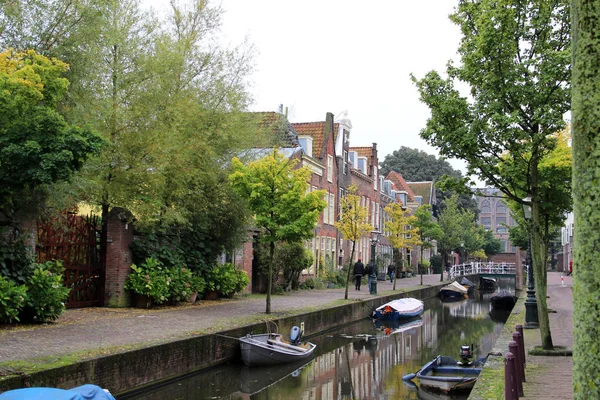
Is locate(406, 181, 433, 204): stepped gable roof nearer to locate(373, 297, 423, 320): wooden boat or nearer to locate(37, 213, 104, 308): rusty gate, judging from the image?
locate(373, 297, 423, 320): wooden boat

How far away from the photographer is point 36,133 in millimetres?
12164

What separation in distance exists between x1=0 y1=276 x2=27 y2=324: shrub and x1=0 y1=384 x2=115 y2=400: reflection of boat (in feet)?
21.2

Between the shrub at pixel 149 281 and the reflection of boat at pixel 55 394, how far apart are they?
37.6ft

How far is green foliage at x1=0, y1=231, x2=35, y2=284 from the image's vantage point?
1377 centimetres

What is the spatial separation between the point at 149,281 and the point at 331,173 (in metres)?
23.3

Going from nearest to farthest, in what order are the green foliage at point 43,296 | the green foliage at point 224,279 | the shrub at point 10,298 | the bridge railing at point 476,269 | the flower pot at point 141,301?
the shrub at point 10,298
the green foliage at point 43,296
the flower pot at point 141,301
the green foliage at point 224,279
the bridge railing at point 476,269

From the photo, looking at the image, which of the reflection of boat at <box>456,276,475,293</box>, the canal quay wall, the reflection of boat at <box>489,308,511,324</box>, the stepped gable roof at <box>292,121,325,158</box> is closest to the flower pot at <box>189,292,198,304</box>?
the canal quay wall

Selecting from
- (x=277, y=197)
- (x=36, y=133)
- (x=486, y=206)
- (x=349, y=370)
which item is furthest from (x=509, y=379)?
(x=486, y=206)

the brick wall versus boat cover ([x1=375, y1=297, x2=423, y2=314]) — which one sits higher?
the brick wall

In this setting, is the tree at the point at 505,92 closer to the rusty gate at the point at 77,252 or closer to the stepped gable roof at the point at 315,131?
the rusty gate at the point at 77,252

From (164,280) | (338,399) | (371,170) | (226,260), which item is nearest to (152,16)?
(164,280)

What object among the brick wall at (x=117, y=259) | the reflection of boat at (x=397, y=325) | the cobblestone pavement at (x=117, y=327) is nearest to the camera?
the cobblestone pavement at (x=117, y=327)

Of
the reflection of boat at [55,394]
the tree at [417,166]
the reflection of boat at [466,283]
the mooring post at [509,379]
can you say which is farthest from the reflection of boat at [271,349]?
the tree at [417,166]

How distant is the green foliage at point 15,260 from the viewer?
13.8m
